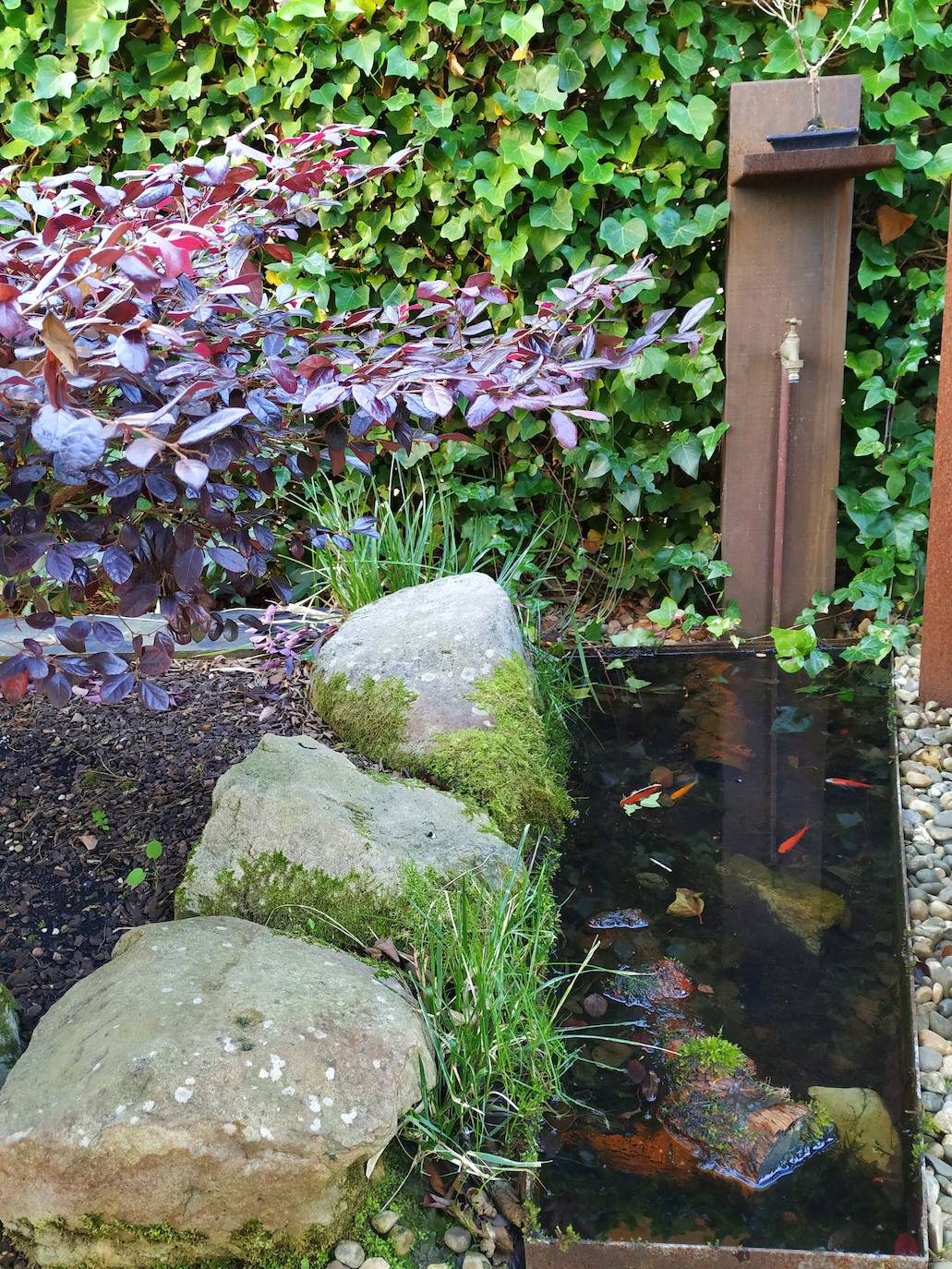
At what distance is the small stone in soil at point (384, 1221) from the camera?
1.37 metres

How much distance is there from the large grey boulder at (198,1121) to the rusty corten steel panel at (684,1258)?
0.82ft

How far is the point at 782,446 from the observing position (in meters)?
3.29

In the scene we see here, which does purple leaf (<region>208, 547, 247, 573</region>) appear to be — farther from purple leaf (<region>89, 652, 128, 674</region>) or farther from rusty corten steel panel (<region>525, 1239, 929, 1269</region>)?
rusty corten steel panel (<region>525, 1239, 929, 1269</region>)

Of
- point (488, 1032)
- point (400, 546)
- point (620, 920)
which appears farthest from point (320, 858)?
point (400, 546)

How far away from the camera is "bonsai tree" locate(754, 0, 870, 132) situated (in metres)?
3.00

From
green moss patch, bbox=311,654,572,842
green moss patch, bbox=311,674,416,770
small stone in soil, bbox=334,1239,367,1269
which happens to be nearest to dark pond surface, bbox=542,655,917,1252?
green moss patch, bbox=311,654,572,842

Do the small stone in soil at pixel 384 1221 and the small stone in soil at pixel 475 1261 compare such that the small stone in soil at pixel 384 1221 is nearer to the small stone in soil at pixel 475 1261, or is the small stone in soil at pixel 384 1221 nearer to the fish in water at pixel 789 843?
the small stone in soil at pixel 475 1261

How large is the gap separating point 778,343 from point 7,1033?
2867 mm

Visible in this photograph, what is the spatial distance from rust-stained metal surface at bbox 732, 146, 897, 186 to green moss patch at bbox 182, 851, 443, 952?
234cm

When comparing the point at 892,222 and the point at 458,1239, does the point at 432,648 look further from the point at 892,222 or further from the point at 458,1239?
the point at 892,222

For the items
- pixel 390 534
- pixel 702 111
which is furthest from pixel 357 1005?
pixel 702 111

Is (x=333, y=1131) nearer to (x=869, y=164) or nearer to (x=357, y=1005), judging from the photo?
(x=357, y=1005)

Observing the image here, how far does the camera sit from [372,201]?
3547 mm

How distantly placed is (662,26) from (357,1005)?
3.01 meters
